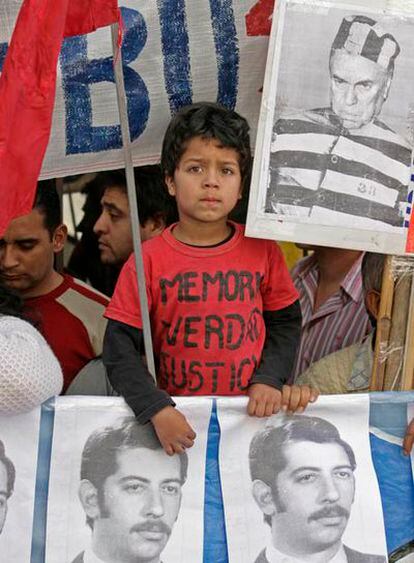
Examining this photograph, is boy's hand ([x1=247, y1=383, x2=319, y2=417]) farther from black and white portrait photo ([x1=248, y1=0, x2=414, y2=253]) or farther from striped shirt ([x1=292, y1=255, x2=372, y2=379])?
striped shirt ([x1=292, y1=255, x2=372, y2=379])

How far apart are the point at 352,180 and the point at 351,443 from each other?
739mm

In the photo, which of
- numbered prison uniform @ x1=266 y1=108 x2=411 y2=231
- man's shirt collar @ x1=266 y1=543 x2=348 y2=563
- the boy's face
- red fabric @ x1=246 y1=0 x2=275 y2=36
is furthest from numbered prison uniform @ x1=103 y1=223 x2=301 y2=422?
red fabric @ x1=246 y1=0 x2=275 y2=36

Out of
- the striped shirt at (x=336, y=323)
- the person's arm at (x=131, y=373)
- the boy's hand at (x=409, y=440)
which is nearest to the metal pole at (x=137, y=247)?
the person's arm at (x=131, y=373)

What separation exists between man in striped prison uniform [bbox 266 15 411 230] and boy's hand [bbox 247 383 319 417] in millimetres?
501

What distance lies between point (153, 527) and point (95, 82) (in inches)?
54.5

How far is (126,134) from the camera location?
2.95 metres

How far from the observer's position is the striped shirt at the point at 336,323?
3688 mm

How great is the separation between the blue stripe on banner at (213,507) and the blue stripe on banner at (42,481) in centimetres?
42

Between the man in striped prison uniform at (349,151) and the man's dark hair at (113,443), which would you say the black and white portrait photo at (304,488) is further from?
the man in striped prison uniform at (349,151)

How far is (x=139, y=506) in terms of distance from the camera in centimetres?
283

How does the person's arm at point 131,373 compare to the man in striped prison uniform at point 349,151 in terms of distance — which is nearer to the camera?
the person's arm at point 131,373

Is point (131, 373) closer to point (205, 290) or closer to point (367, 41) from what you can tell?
point (205, 290)

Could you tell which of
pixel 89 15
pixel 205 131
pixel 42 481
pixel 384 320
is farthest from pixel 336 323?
pixel 89 15

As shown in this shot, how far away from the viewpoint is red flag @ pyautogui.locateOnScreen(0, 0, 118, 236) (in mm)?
2639
